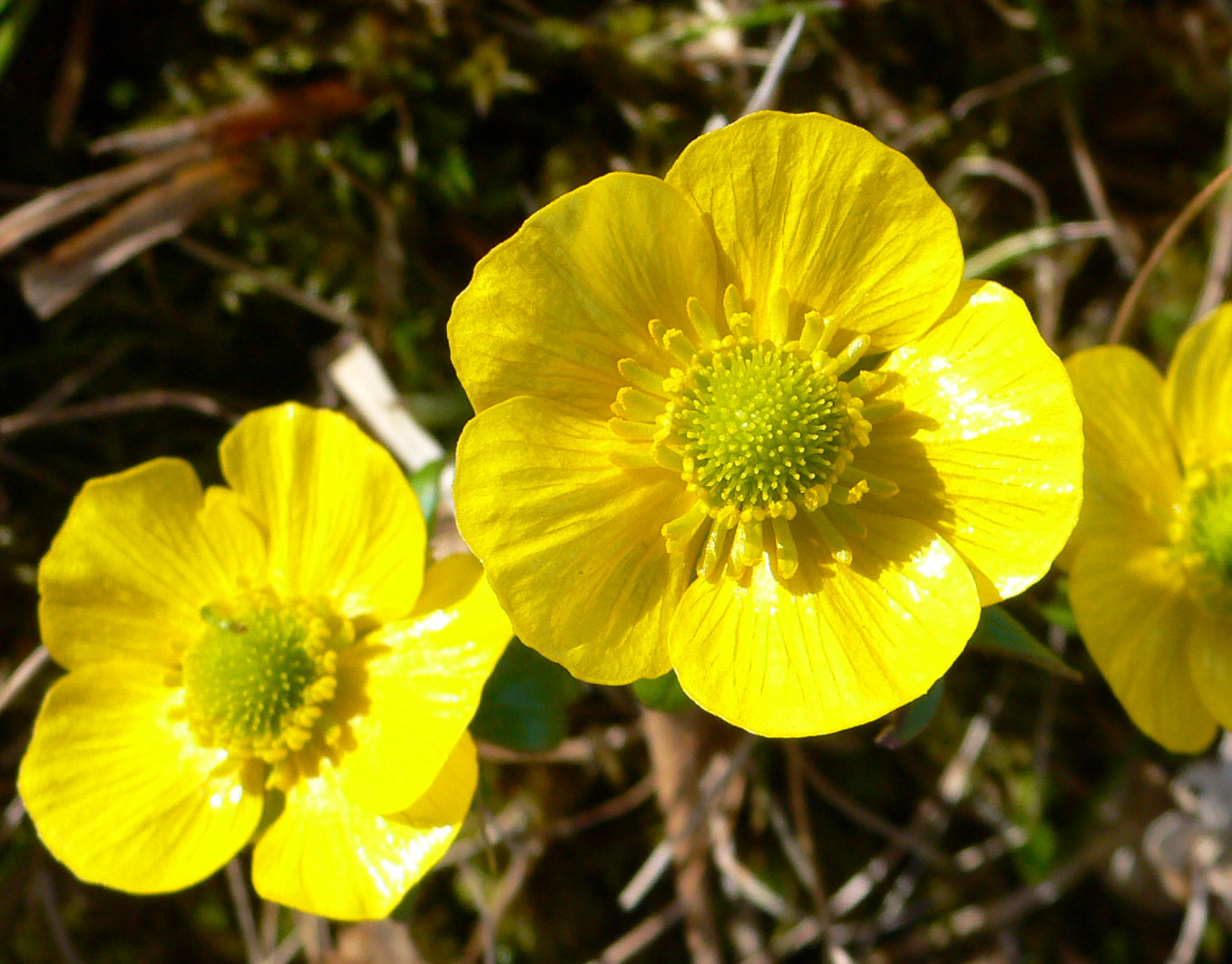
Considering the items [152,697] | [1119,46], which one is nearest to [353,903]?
[152,697]

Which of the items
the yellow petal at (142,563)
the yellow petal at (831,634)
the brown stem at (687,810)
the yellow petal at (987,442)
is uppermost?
the yellow petal at (142,563)

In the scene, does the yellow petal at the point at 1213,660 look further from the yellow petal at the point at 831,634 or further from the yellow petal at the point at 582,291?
the yellow petal at the point at 582,291

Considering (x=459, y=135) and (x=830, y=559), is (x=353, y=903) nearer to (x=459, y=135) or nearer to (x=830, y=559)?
(x=830, y=559)

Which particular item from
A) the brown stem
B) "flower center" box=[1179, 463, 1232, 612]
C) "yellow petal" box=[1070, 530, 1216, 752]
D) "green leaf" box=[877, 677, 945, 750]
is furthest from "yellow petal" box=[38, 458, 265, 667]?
"flower center" box=[1179, 463, 1232, 612]

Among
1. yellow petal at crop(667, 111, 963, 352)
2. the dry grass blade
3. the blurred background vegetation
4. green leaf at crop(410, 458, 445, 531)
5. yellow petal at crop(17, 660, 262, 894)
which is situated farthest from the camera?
the blurred background vegetation

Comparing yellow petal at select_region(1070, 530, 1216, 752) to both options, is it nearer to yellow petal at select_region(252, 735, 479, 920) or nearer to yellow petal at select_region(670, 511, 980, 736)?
yellow petal at select_region(670, 511, 980, 736)

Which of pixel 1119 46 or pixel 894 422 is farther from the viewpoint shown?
pixel 1119 46

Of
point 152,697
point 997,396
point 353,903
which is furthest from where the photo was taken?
point 152,697

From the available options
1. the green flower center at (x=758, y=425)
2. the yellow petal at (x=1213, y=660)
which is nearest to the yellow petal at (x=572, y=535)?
the green flower center at (x=758, y=425)
